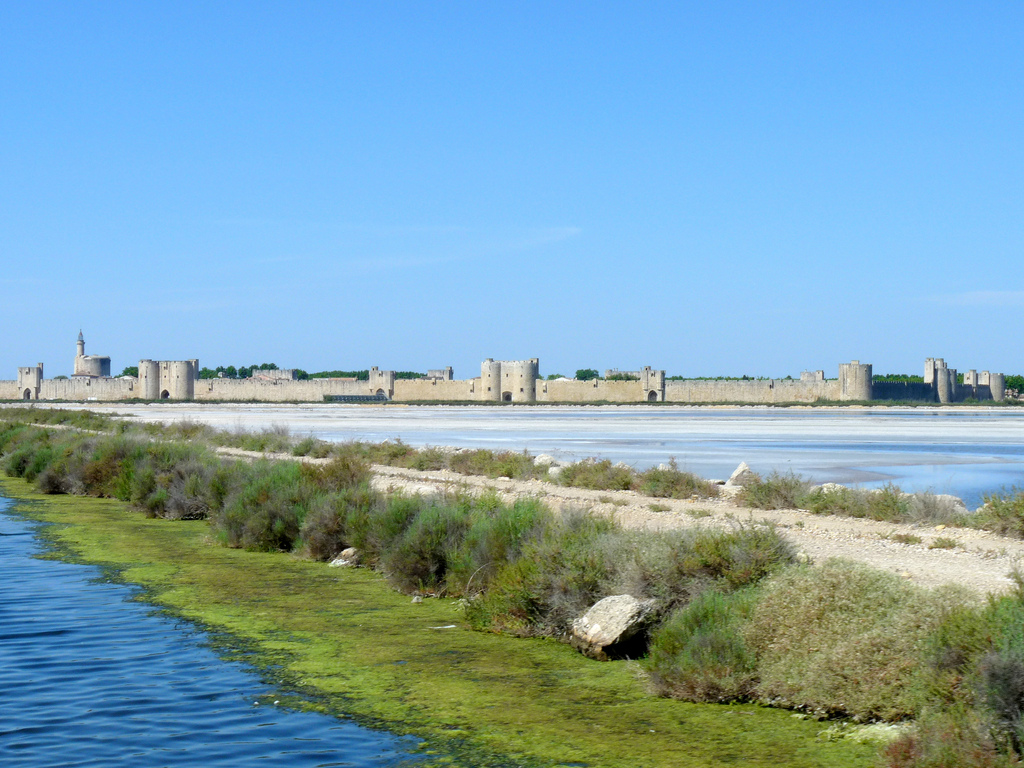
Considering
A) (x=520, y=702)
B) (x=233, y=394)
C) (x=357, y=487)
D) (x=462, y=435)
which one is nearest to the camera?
(x=520, y=702)

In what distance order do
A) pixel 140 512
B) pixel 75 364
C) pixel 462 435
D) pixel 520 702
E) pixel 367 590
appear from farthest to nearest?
1. pixel 75 364
2. pixel 462 435
3. pixel 140 512
4. pixel 367 590
5. pixel 520 702

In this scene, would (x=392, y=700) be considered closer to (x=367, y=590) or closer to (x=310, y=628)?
(x=310, y=628)

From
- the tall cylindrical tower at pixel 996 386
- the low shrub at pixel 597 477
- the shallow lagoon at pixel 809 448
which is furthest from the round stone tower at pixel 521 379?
the low shrub at pixel 597 477

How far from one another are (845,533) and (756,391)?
6920cm

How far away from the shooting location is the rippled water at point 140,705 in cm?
440

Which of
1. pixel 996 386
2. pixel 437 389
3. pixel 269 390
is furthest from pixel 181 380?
pixel 996 386

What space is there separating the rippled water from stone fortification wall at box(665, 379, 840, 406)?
71.1m

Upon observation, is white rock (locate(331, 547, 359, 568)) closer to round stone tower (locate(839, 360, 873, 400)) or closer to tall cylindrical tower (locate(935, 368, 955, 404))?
round stone tower (locate(839, 360, 873, 400))

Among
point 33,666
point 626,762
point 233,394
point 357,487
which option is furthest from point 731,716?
point 233,394

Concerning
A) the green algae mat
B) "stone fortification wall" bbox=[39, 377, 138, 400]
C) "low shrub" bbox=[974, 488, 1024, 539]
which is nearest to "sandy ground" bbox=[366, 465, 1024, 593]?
"low shrub" bbox=[974, 488, 1024, 539]

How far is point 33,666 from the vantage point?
18.5 ft

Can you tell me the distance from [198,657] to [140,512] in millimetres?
7843

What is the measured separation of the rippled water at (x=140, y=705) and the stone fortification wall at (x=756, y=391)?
71118mm

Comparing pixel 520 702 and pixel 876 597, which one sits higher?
pixel 876 597
